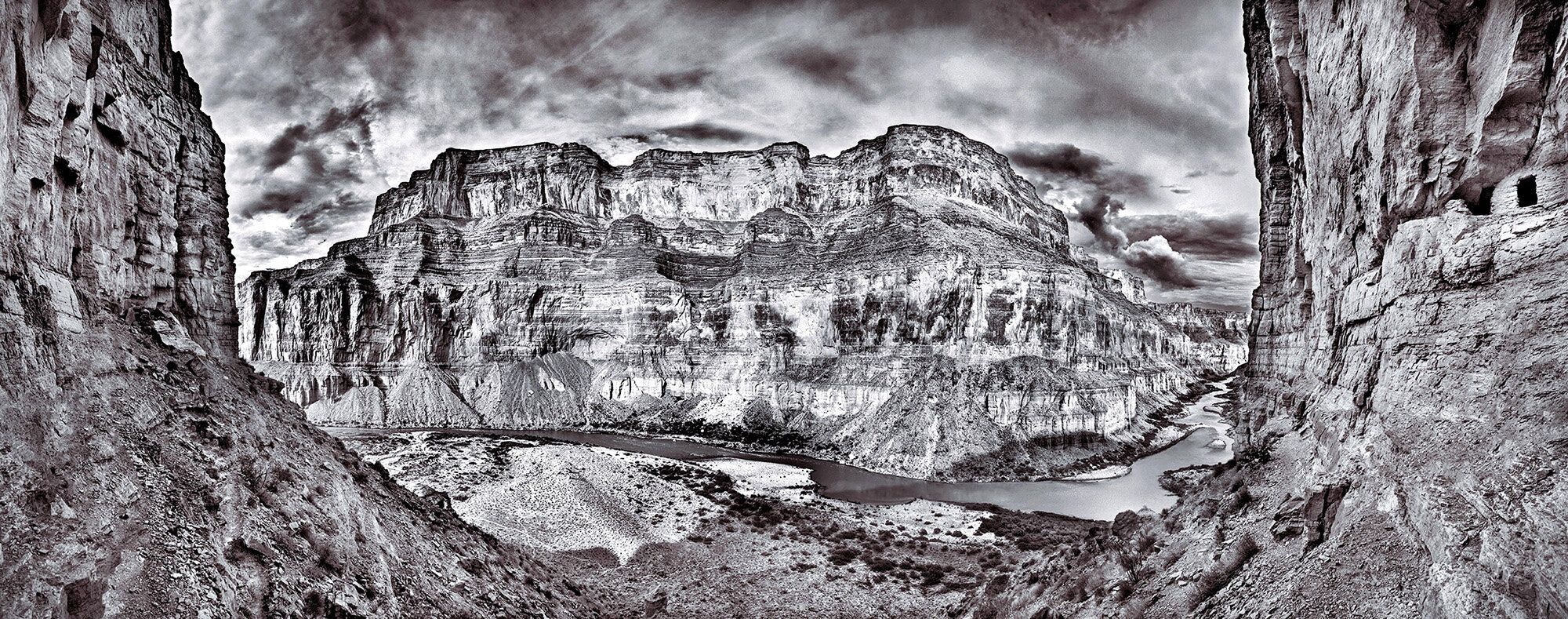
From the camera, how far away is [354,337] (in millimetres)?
76312

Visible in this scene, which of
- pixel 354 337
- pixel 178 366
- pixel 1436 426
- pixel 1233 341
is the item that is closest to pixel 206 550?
pixel 178 366

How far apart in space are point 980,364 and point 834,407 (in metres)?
13.4

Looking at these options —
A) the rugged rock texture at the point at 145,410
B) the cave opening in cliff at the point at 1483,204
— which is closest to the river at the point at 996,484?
the cave opening in cliff at the point at 1483,204

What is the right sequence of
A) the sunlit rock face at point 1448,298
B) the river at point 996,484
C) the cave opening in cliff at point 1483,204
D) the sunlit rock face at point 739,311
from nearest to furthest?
the sunlit rock face at point 1448,298, the cave opening in cliff at point 1483,204, the river at point 996,484, the sunlit rock face at point 739,311

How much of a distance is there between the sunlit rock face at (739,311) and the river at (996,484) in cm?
253

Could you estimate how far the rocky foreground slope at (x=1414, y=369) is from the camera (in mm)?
5457

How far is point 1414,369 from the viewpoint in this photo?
7383 millimetres

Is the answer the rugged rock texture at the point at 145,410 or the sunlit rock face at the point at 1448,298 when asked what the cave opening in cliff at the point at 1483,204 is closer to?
the sunlit rock face at the point at 1448,298

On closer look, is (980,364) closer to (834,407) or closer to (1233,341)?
(834,407)

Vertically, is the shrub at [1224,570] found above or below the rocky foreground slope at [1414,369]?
below

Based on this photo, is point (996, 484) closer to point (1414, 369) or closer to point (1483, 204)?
point (1414, 369)

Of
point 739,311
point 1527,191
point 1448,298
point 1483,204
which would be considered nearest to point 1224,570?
point 1448,298

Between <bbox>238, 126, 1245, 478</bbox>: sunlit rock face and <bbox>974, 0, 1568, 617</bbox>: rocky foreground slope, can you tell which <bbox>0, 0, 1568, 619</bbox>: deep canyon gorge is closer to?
<bbox>974, 0, 1568, 617</bbox>: rocky foreground slope

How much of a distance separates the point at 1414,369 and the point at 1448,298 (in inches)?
35.3
